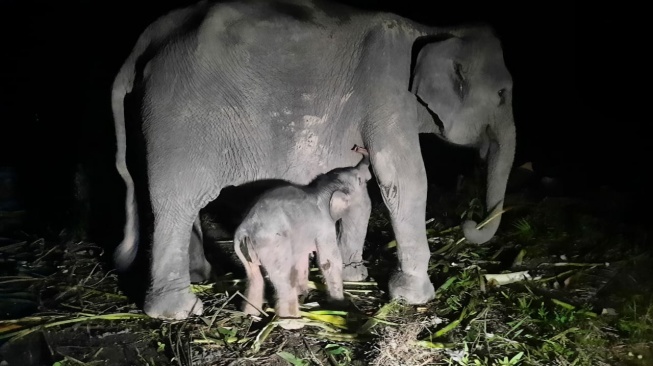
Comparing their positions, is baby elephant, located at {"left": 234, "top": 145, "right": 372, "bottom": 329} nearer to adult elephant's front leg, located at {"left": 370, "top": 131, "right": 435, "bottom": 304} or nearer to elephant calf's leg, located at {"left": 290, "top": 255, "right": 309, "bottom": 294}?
elephant calf's leg, located at {"left": 290, "top": 255, "right": 309, "bottom": 294}

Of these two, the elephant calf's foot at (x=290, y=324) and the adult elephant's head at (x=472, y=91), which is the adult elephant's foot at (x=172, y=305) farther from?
the adult elephant's head at (x=472, y=91)

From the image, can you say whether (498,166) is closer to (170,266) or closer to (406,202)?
(406,202)

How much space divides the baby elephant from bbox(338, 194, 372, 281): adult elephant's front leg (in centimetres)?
24

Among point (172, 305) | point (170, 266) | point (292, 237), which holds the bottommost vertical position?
point (172, 305)

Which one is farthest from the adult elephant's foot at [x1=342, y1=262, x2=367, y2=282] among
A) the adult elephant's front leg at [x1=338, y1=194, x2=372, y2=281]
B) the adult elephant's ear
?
the adult elephant's ear

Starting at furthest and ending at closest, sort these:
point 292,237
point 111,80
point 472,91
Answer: point 111,80 < point 472,91 < point 292,237

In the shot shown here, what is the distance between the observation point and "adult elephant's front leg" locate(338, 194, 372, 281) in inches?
125

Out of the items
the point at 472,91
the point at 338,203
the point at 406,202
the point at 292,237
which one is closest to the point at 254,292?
the point at 292,237

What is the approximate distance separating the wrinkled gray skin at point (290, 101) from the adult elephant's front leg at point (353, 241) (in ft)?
0.25

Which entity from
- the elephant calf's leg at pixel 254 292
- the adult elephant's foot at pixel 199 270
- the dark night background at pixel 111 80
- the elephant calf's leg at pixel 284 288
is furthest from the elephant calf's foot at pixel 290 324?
the dark night background at pixel 111 80

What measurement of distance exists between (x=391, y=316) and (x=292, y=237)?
645mm

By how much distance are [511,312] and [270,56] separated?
1.69m

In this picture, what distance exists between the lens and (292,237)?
8.57ft

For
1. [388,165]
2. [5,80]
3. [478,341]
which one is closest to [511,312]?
[478,341]
